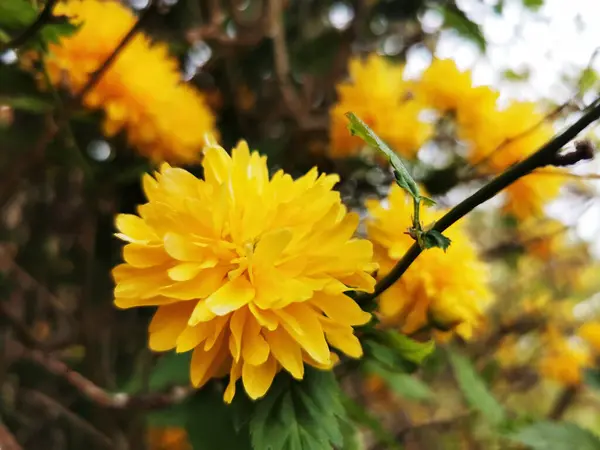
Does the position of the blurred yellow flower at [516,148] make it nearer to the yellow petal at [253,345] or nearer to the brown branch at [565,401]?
the yellow petal at [253,345]

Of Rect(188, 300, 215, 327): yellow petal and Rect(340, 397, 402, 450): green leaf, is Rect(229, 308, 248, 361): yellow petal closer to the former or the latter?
Rect(188, 300, 215, 327): yellow petal

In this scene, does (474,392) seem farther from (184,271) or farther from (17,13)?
(17,13)

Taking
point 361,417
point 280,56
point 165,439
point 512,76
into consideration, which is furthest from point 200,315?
point 512,76

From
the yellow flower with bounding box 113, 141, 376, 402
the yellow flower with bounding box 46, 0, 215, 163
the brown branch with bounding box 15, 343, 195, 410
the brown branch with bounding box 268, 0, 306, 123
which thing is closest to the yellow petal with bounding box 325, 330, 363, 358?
the yellow flower with bounding box 113, 141, 376, 402

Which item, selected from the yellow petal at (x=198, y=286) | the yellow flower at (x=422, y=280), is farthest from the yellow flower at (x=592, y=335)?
the yellow petal at (x=198, y=286)

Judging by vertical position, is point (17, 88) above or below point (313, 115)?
below

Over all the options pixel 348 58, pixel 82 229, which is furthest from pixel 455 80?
pixel 82 229

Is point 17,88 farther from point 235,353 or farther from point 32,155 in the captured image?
point 235,353
